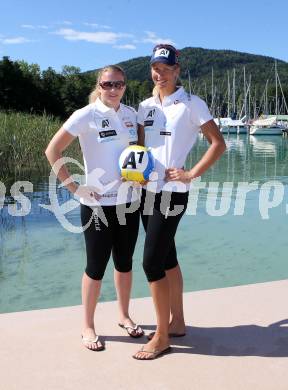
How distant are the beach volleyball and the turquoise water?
8.42 feet

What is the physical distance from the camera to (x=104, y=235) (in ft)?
10.3

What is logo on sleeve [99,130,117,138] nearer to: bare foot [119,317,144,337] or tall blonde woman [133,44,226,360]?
tall blonde woman [133,44,226,360]

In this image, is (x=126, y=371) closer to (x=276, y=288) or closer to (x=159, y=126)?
(x=159, y=126)

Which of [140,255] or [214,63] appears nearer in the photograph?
[140,255]

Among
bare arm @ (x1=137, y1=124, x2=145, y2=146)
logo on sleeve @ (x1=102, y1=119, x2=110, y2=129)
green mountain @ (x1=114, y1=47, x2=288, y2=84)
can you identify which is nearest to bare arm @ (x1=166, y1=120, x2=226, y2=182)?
bare arm @ (x1=137, y1=124, x2=145, y2=146)

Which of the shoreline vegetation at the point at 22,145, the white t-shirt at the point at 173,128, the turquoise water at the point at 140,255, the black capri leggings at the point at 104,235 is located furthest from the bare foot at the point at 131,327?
the shoreline vegetation at the point at 22,145

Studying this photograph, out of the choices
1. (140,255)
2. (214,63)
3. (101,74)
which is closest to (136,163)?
(101,74)

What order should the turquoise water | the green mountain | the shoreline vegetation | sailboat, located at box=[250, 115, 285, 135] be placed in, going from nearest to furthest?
the turquoise water < the shoreline vegetation < sailboat, located at box=[250, 115, 285, 135] < the green mountain

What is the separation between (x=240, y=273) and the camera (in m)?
6.22

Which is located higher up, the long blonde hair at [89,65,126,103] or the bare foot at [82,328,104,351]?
the long blonde hair at [89,65,126,103]

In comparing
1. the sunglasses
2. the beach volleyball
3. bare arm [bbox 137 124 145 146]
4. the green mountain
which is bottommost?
the beach volleyball

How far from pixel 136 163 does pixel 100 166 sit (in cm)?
31

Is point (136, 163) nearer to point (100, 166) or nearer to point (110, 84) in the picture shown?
point (100, 166)

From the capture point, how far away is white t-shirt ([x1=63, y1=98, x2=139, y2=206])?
3.06 metres
